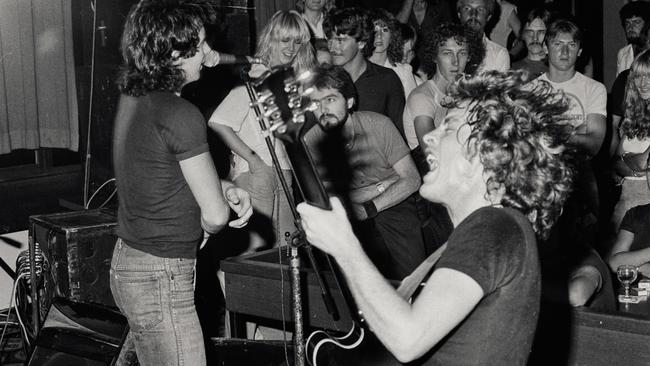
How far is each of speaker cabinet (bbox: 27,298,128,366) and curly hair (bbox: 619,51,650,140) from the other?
119 inches

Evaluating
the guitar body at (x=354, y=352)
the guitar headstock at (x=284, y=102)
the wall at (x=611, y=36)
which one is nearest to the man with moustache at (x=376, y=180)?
the guitar body at (x=354, y=352)

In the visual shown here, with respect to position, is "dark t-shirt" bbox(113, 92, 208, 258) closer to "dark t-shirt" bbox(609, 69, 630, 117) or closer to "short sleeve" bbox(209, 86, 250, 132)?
"short sleeve" bbox(209, 86, 250, 132)

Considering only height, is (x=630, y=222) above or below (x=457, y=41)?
below

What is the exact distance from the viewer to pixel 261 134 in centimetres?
418

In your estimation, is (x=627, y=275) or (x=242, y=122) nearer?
(x=627, y=275)

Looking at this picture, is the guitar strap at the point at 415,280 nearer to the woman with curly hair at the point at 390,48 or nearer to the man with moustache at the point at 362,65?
the man with moustache at the point at 362,65

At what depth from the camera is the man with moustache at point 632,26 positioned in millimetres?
6633

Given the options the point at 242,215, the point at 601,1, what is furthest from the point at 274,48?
the point at 601,1

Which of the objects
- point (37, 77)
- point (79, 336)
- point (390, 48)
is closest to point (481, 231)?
point (79, 336)

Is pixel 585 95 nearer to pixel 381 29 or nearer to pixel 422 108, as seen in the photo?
pixel 422 108

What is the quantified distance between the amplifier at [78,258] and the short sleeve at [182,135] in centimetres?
172

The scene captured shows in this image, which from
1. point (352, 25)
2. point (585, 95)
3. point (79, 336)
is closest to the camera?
point (79, 336)

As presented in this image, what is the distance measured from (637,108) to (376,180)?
1.67 meters

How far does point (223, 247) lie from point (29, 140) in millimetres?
1495
